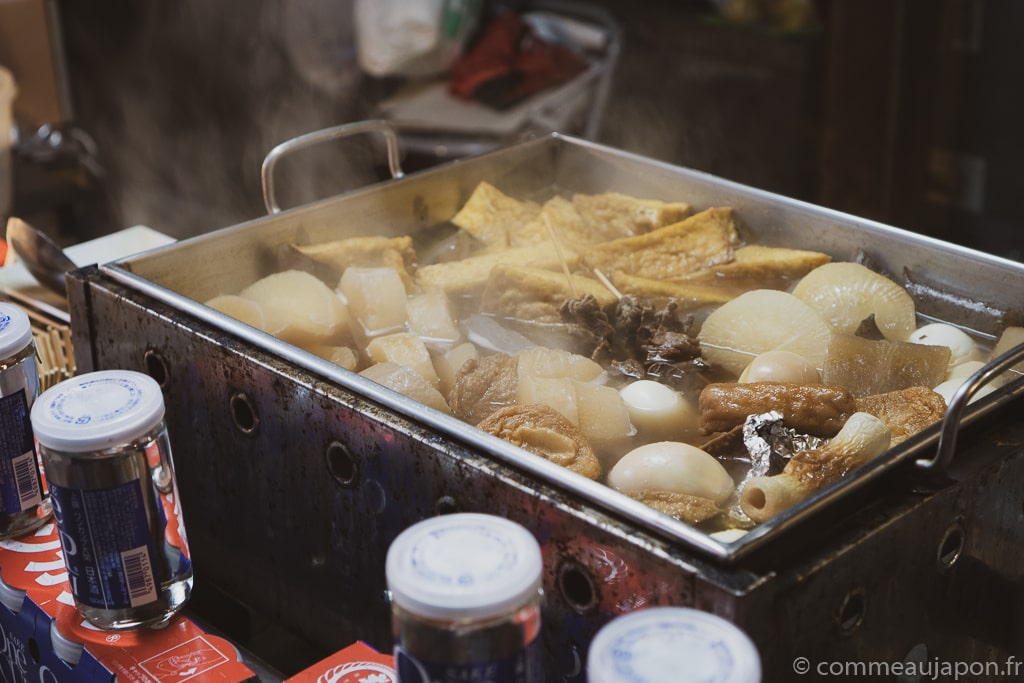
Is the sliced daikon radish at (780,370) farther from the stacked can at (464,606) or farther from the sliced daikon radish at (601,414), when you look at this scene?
the stacked can at (464,606)

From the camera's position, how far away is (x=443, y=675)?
34.5 inches

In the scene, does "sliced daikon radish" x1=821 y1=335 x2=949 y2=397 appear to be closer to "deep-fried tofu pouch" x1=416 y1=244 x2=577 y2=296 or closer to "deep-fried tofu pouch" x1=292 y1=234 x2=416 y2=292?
"deep-fried tofu pouch" x1=416 y1=244 x2=577 y2=296

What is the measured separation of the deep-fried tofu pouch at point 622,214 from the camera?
2186 mm

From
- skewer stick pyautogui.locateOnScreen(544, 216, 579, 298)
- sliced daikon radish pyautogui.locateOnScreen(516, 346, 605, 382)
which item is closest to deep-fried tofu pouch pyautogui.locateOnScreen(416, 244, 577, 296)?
skewer stick pyautogui.locateOnScreen(544, 216, 579, 298)

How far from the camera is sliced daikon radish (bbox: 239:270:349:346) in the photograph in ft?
5.94

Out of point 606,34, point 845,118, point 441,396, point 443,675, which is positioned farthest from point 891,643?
point 606,34

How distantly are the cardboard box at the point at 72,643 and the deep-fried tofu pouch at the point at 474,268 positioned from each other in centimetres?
86

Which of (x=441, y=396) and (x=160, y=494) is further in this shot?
(x=441, y=396)

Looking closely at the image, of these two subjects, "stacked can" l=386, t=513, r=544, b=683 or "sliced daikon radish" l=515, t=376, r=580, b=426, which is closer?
"stacked can" l=386, t=513, r=544, b=683

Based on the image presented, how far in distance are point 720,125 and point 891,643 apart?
133 inches

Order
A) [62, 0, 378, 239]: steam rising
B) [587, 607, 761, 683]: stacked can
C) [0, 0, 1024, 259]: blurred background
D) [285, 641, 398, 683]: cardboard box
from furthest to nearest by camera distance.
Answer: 1. [62, 0, 378, 239]: steam rising
2. [0, 0, 1024, 259]: blurred background
3. [285, 641, 398, 683]: cardboard box
4. [587, 607, 761, 683]: stacked can

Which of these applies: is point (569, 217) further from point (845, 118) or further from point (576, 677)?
point (845, 118)

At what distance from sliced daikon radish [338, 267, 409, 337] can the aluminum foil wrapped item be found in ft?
2.33

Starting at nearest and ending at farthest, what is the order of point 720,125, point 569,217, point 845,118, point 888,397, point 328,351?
point 888,397 < point 328,351 < point 569,217 < point 845,118 < point 720,125
